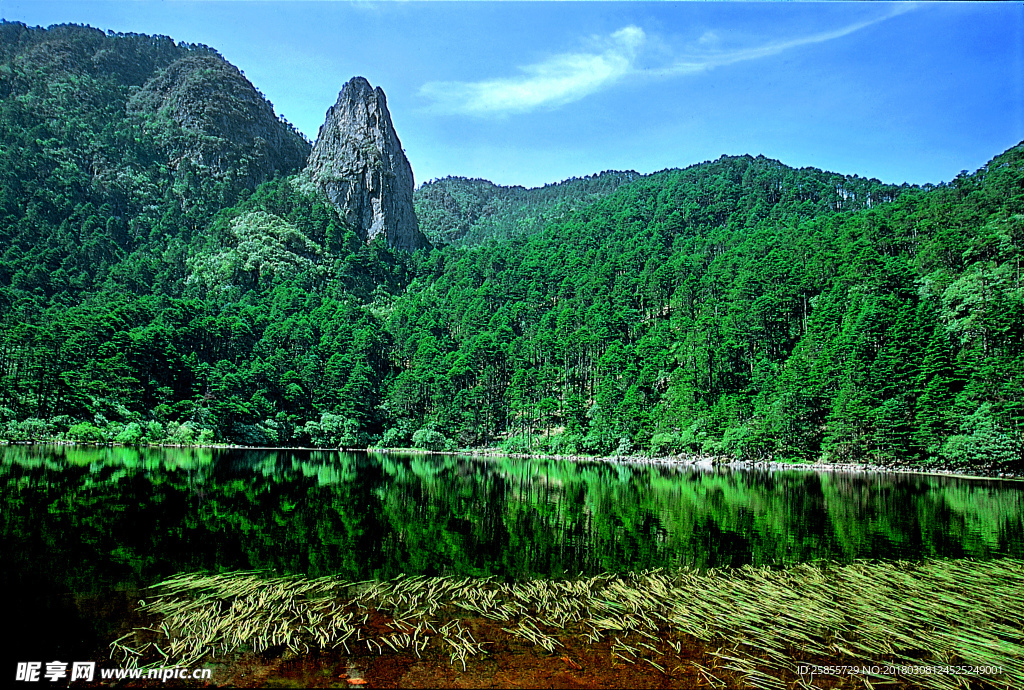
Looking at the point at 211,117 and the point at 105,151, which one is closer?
the point at 105,151

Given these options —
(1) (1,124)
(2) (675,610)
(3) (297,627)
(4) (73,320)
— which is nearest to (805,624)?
(2) (675,610)

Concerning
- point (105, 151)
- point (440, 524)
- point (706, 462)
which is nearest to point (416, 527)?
point (440, 524)

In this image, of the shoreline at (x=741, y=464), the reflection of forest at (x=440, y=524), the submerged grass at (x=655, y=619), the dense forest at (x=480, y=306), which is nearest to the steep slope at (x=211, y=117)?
the dense forest at (x=480, y=306)

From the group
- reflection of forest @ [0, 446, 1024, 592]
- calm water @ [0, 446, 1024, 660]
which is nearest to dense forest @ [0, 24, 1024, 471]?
reflection of forest @ [0, 446, 1024, 592]

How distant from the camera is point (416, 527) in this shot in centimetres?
2008

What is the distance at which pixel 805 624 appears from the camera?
422 inches

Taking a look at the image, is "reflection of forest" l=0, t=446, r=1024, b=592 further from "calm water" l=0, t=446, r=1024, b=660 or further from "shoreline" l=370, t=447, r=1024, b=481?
"shoreline" l=370, t=447, r=1024, b=481

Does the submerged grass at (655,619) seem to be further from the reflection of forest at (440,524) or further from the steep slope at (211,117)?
the steep slope at (211,117)

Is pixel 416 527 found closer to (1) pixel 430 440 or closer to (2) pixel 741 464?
(2) pixel 741 464

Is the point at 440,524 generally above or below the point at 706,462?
above

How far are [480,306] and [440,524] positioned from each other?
105882 millimetres

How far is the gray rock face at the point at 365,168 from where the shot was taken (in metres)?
167

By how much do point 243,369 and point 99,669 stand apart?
295 feet

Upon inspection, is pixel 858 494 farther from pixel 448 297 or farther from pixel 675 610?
pixel 448 297
